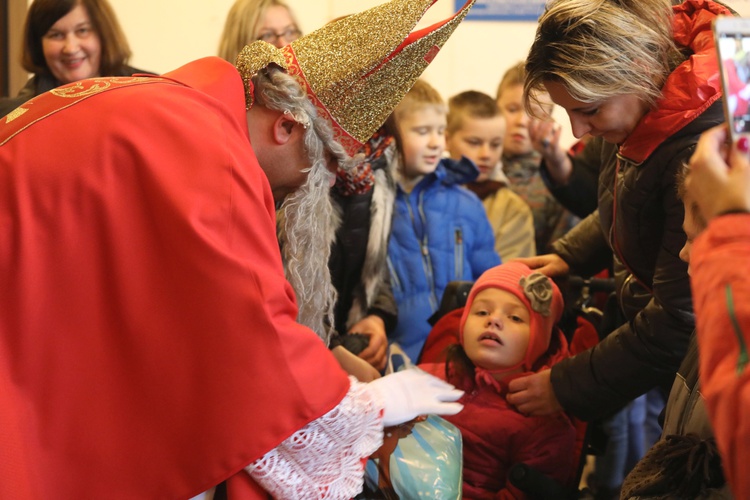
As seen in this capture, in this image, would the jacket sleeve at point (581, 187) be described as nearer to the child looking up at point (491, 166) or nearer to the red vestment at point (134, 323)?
the child looking up at point (491, 166)

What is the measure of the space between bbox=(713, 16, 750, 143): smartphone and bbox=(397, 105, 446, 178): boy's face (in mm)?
2087

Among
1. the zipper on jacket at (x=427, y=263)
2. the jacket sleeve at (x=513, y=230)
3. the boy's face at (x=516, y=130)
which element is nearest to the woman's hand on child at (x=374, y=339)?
the zipper on jacket at (x=427, y=263)

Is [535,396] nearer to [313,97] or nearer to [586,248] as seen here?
[586,248]

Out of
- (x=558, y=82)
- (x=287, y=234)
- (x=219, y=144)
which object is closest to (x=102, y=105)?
(x=219, y=144)

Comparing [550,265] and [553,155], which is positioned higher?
[553,155]

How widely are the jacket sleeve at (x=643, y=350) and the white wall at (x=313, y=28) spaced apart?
10.5 ft

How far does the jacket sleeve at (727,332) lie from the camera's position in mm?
979

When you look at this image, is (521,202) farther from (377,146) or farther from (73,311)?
(73,311)

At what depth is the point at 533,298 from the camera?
2412 mm

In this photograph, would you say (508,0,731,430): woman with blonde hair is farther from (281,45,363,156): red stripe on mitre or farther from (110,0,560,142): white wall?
(110,0,560,142): white wall

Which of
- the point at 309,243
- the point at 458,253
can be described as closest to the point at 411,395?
the point at 309,243

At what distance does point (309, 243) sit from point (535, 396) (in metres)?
0.70

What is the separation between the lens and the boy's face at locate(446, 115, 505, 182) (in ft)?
12.2

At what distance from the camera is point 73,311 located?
1518 millimetres
